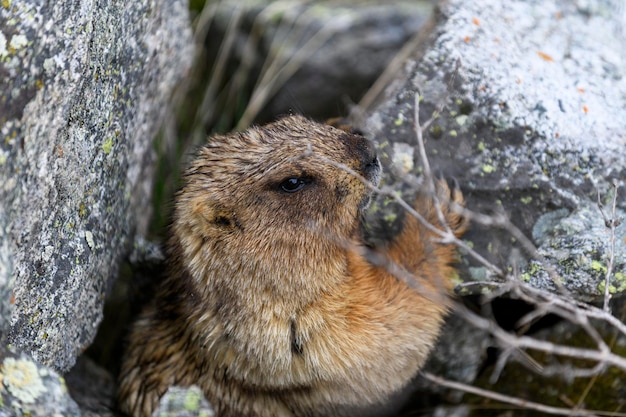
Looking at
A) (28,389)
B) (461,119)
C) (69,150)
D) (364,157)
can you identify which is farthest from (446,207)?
(28,389)

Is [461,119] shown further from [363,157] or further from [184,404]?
[184,404]

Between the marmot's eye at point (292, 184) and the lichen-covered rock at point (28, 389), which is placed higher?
the marmot's eye at point (292, 184)

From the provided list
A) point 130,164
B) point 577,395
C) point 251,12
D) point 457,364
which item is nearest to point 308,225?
point 130,164

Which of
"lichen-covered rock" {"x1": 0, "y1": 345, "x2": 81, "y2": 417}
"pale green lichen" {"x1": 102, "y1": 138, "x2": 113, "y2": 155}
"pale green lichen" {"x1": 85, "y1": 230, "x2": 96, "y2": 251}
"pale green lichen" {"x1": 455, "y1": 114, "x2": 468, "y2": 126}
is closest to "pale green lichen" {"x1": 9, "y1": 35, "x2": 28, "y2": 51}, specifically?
"pale green lichen" {"x1": 102, "y1": 138, "x2": 113, "y2": 155}

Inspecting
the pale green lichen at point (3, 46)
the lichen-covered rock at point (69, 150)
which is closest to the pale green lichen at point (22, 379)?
the lichen-covered rock at point (69, 150)

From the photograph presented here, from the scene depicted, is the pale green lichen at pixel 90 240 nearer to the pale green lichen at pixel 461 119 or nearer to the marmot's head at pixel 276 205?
the marmot's head at pixel 276 205

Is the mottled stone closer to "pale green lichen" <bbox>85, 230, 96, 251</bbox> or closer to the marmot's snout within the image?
"pale green lichen" <bbox>85, 230, 96, 251</bbox>

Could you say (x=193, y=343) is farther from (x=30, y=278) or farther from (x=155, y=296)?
(x=30, y=278)
